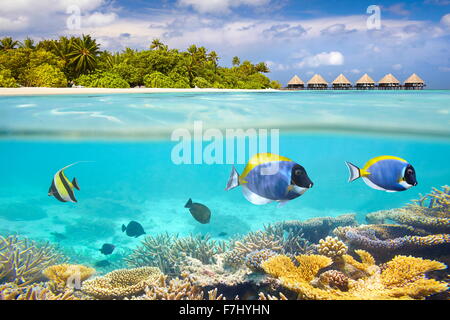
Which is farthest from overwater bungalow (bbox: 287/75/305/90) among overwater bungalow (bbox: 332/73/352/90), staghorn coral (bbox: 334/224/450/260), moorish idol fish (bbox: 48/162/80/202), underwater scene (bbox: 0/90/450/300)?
moorish idol fish (bbox: 48/162/80/202)

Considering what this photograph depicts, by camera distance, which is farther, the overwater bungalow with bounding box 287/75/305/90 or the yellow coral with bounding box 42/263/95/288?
the overwater bungalow with bounding box 287/75/305/90

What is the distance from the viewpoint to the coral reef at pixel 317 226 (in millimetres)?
6971

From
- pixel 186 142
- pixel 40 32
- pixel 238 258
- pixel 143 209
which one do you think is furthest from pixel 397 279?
pixel 143 209

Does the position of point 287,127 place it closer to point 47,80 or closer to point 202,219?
point 202,219

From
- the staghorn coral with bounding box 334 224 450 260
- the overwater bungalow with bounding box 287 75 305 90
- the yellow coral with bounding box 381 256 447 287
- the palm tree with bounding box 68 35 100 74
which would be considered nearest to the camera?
the yellow coral with bounding box 381 256 447 287

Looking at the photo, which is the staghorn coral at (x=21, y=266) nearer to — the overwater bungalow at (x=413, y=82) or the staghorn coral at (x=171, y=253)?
the staghorn coral at (x=171, y=253)

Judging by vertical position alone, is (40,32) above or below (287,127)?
above

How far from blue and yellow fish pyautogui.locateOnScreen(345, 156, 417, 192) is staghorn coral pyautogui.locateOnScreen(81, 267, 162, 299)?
3209 mm

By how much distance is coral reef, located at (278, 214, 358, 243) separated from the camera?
697 centimetres

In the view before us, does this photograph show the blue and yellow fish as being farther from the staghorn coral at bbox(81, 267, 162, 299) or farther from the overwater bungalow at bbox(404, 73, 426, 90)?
the overwater bungalow at bbox(404, 73, 426, 90)

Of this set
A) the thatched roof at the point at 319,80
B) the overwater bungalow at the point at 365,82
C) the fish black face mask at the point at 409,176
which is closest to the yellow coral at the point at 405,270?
the fish black face mask at the point at 409,176

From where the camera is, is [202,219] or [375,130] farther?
[375,130]
